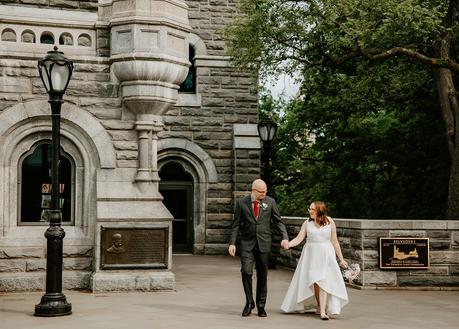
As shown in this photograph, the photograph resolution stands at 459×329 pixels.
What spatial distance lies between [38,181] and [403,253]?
6632mm

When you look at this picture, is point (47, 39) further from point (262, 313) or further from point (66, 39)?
point (262, 313)

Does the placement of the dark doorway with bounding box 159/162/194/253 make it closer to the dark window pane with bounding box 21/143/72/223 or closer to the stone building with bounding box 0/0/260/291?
the stone building with bounding box 0/0/260/291

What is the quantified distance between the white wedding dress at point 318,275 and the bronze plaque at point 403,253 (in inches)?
139

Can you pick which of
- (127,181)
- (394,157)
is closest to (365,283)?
(127,181)

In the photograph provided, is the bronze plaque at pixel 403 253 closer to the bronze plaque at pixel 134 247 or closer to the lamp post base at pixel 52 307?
the bronze plaque at pixel 134 247

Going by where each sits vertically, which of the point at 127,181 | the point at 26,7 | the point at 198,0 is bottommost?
the point at 127,181

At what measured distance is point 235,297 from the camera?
12.2m

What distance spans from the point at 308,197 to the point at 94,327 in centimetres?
2044

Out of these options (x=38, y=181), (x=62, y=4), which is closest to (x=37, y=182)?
(x=38, y=181)

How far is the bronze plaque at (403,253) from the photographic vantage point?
13.7m

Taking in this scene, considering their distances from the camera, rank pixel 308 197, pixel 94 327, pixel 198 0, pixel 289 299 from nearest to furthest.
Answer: pixel 94 327
pixel 289 299
pixel 198 0
pixel 308 197

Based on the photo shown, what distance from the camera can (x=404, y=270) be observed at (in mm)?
13750

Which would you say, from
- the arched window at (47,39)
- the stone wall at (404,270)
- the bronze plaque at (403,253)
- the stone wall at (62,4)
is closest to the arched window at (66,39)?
the arched window at (47,39)

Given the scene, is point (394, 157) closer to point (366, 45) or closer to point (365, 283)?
point (366, 45)
